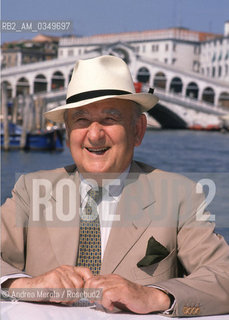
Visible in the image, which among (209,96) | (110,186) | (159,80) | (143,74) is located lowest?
(209,96)

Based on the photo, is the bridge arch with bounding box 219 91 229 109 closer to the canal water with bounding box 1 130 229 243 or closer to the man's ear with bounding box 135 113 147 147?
the canal water with bounding box 1 130 229 243

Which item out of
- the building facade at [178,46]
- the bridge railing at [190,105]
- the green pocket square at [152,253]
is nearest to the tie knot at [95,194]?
the green pocket square at [152,253]

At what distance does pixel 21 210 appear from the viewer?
1.00 m

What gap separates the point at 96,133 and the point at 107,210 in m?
0.13

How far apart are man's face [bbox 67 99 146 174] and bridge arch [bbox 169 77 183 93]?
2657 cm

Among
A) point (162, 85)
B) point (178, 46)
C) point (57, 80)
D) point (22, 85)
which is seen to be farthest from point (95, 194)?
point (178, 46)

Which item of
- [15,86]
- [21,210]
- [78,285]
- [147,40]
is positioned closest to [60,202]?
[21,210]

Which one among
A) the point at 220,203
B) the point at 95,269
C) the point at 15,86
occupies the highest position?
the point at 95,269

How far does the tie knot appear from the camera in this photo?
0.99 m

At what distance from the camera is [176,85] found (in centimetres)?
2795

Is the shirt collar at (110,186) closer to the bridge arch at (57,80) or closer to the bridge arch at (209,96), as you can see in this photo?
the bridge arch at (57,80)

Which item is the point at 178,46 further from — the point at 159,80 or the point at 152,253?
the point at 152,253

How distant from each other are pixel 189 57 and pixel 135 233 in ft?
101

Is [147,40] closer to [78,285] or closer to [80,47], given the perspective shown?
[80,47]
